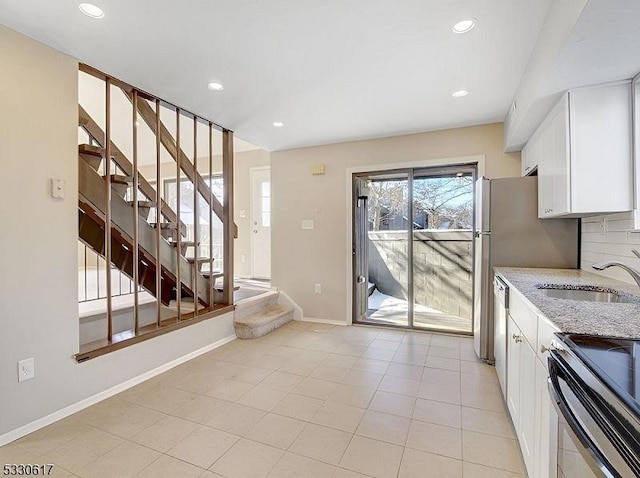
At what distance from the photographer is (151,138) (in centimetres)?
554

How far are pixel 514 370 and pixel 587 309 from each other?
0.69m

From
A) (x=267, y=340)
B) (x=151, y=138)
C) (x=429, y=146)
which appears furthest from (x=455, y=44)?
(x=151, y=138)

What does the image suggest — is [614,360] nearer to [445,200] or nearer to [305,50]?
[305,50]

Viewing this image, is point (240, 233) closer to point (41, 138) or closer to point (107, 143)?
point (107, 143)

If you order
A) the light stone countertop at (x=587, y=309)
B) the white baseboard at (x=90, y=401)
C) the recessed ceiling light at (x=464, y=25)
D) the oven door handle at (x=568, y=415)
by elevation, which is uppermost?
the recessed ceiling light at (x=464, y=25)

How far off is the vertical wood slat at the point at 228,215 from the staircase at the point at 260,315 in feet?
0.89

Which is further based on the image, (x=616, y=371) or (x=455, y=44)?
(x=455, y=44)

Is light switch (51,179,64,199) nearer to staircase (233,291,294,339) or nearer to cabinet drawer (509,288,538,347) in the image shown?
staircase (233,291,294,339)

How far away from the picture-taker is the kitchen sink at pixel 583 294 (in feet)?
6.07

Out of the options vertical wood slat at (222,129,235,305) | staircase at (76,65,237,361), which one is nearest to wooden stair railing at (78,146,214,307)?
staircase at (76,65,237,361)

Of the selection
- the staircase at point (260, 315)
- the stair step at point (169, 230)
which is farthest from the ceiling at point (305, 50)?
the staircase at point (260, 315)

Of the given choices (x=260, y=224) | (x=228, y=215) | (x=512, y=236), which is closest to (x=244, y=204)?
(x=260, y=224)

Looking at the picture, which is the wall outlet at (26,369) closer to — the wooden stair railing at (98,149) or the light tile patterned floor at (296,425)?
the light tile patterned floor at (296,425)

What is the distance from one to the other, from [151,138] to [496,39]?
531 cm
